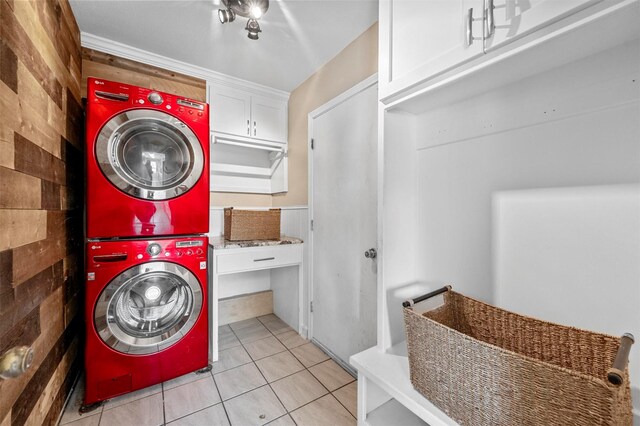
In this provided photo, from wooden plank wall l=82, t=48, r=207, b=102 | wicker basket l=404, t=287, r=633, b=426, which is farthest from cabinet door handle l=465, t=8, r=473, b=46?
A: wooden plank wall l=82, t=48, r=207, b=102

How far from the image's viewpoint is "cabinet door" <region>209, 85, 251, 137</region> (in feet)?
7.87

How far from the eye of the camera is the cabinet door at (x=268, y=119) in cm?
259

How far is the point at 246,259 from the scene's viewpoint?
2.10 meters

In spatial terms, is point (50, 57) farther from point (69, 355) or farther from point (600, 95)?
point (600, 95)

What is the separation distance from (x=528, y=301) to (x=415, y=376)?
1.63 ft

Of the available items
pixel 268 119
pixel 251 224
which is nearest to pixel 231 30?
pixel 268 119

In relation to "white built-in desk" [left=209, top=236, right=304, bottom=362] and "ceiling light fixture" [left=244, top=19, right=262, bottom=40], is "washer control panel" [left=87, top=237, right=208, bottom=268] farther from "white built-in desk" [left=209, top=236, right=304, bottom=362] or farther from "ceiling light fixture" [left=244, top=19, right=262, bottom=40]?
"ceiling light fixture" [left=244, top=19, right=262, bottom=40]

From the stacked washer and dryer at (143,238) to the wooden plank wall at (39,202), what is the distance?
0.46ft

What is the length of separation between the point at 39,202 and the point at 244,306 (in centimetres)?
191

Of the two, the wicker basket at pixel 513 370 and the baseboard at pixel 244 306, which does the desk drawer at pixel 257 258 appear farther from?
the wicker basket at pixel 513 370

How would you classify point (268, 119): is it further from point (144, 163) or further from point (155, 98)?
point (144, 163)

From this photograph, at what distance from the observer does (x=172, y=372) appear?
5.66ft

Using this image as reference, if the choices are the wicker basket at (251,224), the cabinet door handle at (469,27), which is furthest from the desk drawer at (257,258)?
the cabinet door handle at (469,27)

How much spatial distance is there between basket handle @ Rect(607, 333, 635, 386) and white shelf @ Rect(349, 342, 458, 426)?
1.34 feet
